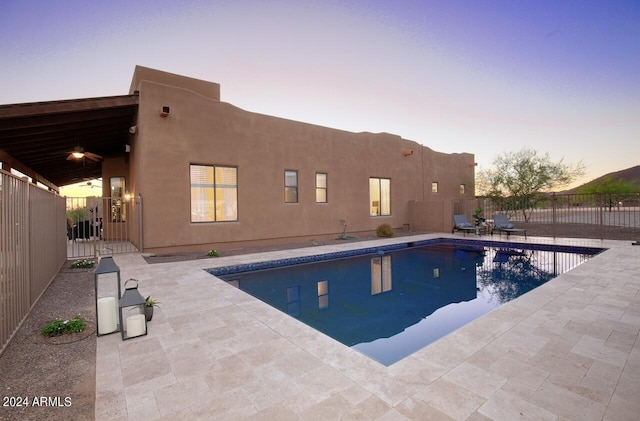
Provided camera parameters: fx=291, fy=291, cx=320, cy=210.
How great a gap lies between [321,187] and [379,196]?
373 cm

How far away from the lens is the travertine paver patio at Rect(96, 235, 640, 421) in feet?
6.19

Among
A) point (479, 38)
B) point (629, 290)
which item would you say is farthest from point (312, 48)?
point (629, 290)

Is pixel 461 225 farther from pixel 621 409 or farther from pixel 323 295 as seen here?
pixel 621 409

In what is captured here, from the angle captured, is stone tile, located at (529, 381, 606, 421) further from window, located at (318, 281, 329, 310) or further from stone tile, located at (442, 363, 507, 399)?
window, located at (318, 281, 329, 310)

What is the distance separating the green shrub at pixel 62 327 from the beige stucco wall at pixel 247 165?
521 centimetres

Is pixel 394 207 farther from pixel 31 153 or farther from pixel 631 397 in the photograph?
pixel 31 153

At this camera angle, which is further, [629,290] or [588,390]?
[629,290]

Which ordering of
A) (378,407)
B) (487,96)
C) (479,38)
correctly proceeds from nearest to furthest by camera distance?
(378,407)
(479,38)
(487,96)

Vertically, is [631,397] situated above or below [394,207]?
below

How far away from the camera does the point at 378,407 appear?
190 centimetres

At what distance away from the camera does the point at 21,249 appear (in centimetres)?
346

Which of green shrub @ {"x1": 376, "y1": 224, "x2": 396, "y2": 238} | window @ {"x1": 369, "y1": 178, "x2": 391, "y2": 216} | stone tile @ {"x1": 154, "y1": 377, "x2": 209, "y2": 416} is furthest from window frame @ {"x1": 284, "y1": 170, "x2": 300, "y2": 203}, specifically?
stone tile @ {"x1": 154, "y1": 377, "x2": 209, "y2": 416}

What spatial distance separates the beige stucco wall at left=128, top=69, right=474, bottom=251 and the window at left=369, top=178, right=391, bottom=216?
310 millimetres

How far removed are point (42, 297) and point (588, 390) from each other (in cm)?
689
